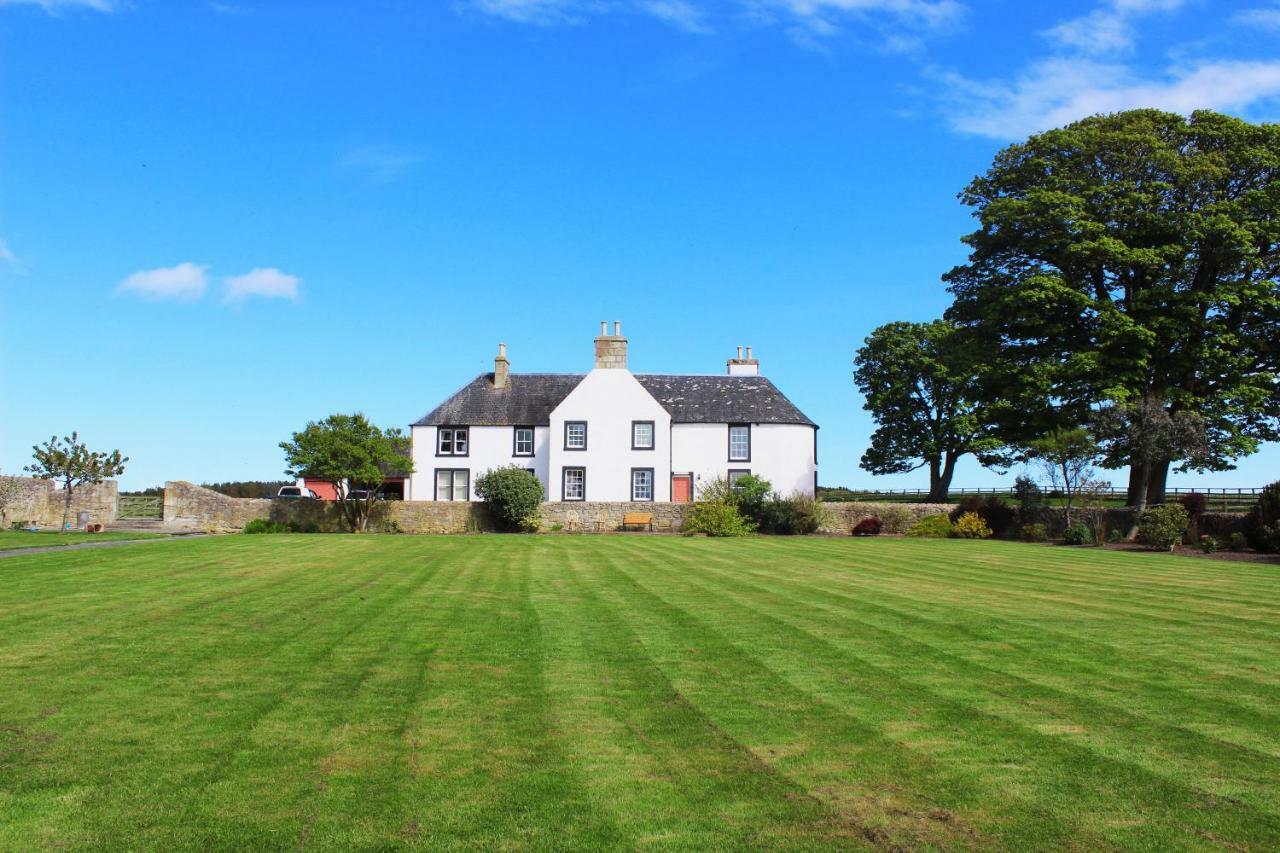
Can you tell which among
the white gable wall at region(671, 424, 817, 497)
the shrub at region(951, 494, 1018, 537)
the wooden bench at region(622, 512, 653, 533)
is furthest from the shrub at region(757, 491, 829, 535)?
the white gable wall at region(671, 424, 817, 497)

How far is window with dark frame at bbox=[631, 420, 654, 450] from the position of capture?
155 ft

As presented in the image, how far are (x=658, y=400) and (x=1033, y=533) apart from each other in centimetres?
2017

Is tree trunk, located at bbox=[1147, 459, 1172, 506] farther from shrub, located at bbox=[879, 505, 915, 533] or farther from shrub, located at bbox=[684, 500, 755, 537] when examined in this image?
shrub, located at bbox=[684, 500, 755, 537]

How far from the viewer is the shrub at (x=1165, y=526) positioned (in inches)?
1205

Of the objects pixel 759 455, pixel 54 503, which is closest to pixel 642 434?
pixel 759 455

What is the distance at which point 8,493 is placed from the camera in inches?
1451

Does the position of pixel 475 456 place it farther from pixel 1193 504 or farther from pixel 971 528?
pixel 1193 504

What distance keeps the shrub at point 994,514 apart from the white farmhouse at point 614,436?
9.51m

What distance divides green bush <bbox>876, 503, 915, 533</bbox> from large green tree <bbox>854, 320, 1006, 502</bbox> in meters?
8.79

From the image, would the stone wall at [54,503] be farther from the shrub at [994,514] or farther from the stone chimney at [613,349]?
the shrub at [994,514]

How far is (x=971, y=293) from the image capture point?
42.4m

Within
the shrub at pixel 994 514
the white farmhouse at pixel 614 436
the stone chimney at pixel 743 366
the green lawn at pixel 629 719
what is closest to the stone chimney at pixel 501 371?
the white farmhouse at pixel 614 436

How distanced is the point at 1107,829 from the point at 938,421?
4778cm

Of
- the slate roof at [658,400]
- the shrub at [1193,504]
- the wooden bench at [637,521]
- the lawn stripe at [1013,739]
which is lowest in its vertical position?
the lawn stripe at [1013,739]
